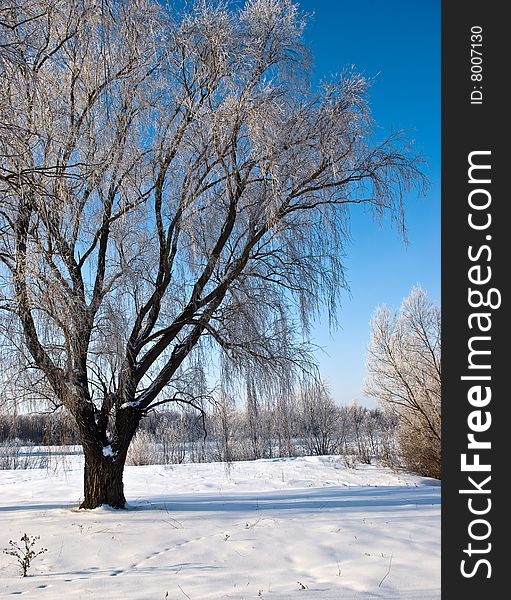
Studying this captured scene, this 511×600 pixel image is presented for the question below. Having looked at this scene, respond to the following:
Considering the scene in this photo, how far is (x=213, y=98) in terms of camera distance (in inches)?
290

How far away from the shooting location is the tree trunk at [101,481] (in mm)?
7418

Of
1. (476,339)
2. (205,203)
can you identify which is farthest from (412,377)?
(476,339)

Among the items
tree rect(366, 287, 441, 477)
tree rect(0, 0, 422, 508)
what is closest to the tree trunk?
tree rect(0, 0, 422, 508)

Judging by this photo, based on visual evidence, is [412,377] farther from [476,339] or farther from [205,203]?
[476,339]

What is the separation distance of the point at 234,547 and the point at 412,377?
40.0 feet

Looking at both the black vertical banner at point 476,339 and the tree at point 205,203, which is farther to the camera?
the tree at point 205,203

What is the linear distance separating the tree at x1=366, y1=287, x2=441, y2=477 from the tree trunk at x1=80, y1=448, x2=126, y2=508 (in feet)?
35.8

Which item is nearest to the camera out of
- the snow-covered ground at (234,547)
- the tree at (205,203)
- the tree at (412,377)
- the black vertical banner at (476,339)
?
the black vertical banner at (476,339)

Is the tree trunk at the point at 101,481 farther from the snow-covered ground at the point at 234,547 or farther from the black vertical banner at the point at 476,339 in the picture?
the black vertical banner at the point at 476,339

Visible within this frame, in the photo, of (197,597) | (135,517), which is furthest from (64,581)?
(135,517)

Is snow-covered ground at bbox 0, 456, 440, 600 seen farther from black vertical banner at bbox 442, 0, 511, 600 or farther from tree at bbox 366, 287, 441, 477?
tree at bbox 366, 287, 441, 477

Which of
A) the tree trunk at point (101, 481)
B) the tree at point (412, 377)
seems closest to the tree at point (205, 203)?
the tree trunk at point (101, 481)

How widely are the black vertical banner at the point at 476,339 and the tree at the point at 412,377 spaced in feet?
45.3

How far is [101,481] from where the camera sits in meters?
7.47
